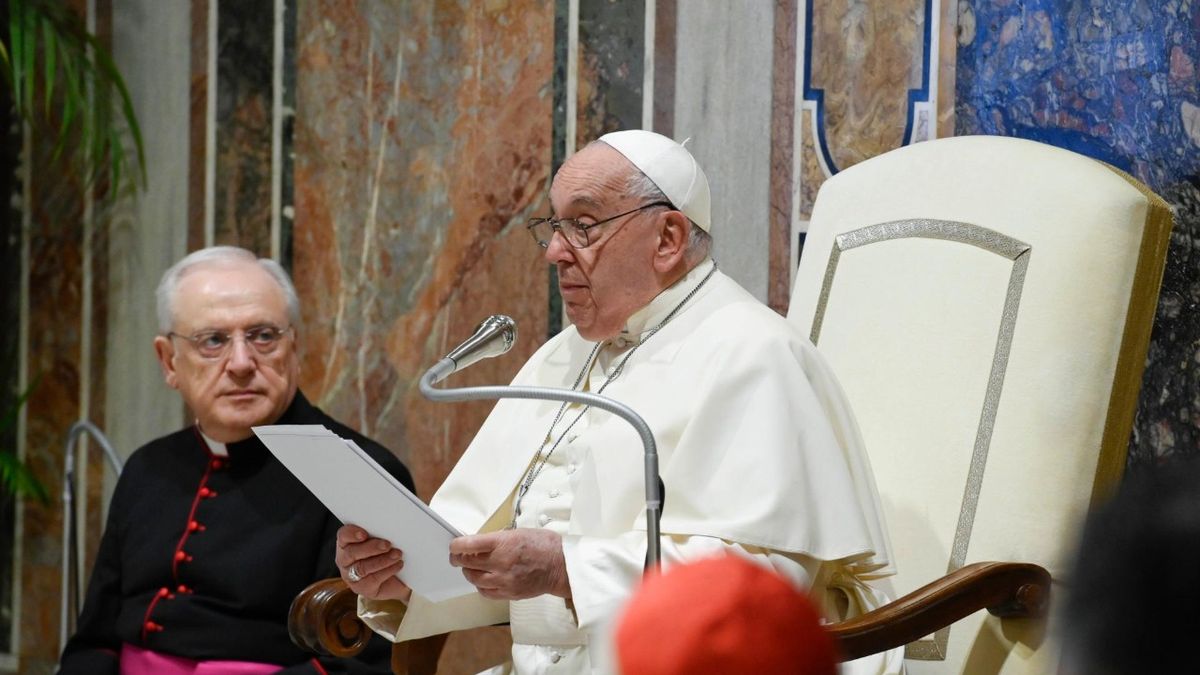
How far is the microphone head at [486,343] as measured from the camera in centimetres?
263

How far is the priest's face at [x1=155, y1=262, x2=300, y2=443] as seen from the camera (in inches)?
157

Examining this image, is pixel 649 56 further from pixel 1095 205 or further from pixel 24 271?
pixel 24 271

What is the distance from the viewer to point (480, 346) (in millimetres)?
2668

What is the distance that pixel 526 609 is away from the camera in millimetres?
3107

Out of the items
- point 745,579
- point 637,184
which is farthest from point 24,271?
point 745,579

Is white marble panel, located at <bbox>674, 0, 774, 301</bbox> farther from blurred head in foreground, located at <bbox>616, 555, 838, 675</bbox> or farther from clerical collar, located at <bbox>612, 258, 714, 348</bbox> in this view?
blurred head in foreground, located at <bbox>616, 555, 838, 675</bbox>

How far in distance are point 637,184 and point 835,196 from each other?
52 centimetres

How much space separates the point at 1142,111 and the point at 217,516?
2.36m

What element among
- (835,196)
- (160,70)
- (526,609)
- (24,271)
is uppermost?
(160,70)

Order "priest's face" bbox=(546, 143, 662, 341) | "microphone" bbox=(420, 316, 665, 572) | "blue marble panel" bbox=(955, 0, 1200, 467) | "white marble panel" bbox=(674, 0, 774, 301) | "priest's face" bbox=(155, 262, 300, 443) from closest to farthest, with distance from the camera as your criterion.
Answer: "microphone" bbox=(420, 316, 665, 572) < "priest's face" bbox=(546, 143, 662, 341) < "blue marble panel" bbox=(955, 0, 1200, 467) < "priest's face" bbox=(155, 262, 300, 443) < "white marble panel" bbox=(674, 0, 774, 301)

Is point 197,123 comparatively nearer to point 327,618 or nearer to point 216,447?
point 216,447

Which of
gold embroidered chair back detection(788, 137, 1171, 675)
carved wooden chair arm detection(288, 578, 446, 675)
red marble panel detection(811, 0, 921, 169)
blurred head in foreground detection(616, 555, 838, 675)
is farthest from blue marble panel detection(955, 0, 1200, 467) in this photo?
blurred head in foreground detection(616, 555, 838, 675)

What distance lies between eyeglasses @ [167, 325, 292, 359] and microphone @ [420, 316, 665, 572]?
4.72ft

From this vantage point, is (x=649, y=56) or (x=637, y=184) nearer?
(x=637, y=184)
